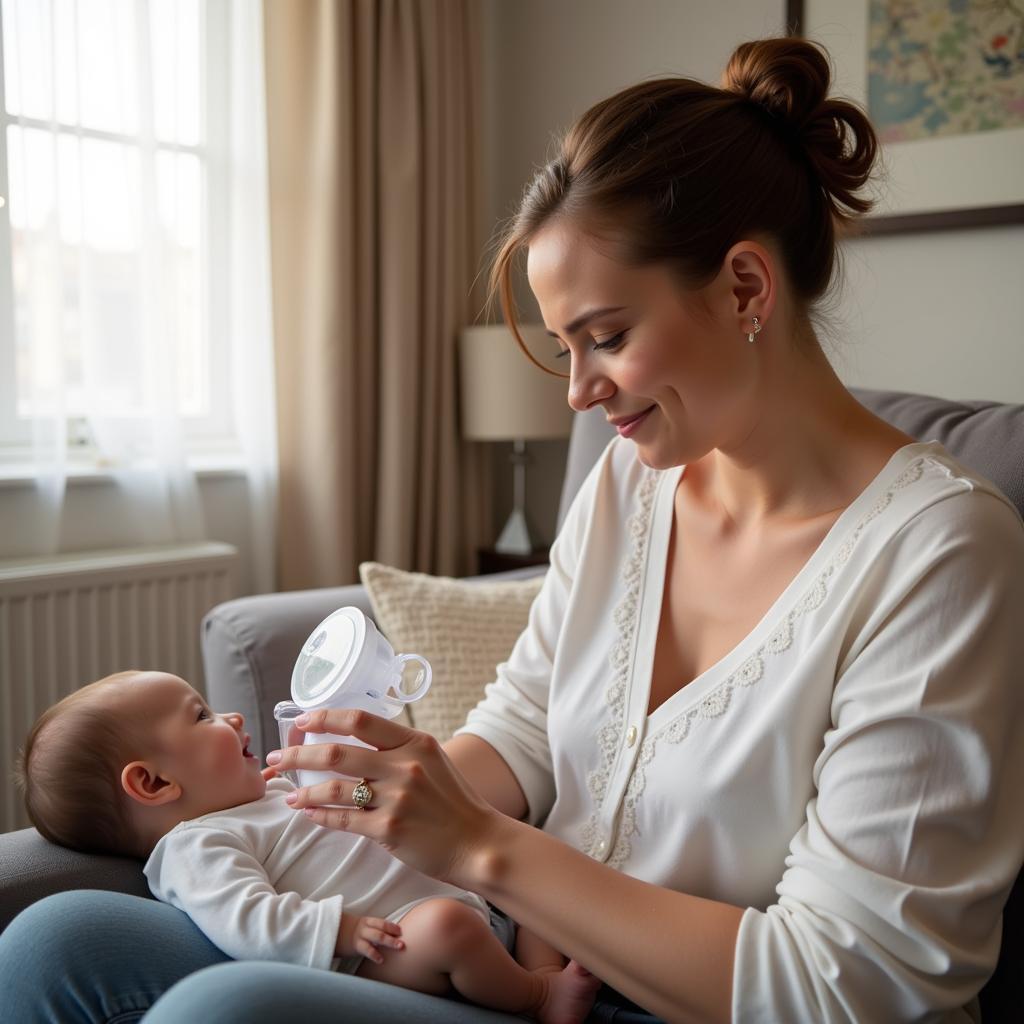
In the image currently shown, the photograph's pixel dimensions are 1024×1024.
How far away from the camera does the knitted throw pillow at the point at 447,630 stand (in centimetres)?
172

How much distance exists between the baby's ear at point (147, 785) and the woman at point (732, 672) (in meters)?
0.18

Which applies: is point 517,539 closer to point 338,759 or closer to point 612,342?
point 612,342

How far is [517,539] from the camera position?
3.05 metres

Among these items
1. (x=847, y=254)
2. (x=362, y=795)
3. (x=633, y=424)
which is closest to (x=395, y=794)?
(x=362, y=795)

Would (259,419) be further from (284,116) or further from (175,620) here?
(284,116)

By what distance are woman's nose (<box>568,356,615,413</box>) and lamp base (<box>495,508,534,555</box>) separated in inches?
74.0

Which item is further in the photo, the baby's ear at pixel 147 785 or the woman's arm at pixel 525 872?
the baby's ear at pixel 147 785

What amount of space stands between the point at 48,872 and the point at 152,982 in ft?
0.86

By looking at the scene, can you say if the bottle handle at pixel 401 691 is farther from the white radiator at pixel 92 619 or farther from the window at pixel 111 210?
the window at pixel 111 210

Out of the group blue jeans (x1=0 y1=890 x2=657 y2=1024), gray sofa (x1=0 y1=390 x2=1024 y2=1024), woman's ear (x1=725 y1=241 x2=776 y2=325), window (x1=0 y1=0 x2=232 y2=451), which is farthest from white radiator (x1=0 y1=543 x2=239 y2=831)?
woman's ear (x1=725 y1=241 x2=776 y2=325)

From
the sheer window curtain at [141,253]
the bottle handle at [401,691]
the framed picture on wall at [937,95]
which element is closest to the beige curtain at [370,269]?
the sheer window curtain at [141,253]

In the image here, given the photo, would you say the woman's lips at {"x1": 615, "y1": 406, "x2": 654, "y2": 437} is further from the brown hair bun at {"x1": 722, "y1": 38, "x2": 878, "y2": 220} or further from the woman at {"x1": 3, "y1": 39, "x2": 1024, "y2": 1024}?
the brown hair bun at {"x1": 722, "y1": 38, "x2": 878, "y2": 220}

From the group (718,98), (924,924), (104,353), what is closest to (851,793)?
(924,924)

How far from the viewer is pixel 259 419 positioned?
2.80 metres
